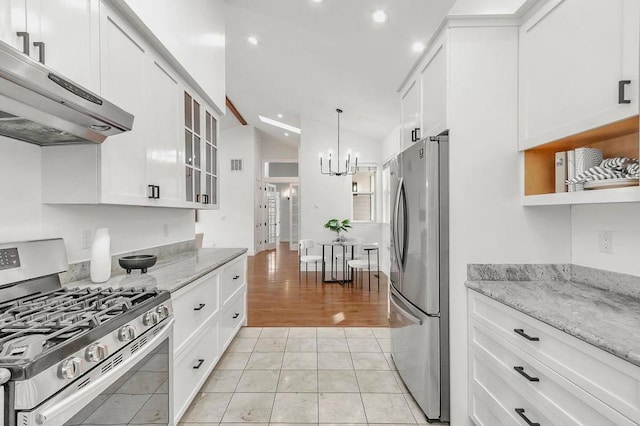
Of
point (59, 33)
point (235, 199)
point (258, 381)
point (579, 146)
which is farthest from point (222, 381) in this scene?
point (235, 199)

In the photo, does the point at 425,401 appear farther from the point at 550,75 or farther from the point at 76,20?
the point at 76,20


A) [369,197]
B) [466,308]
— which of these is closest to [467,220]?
[466,308]

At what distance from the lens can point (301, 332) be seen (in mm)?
3285

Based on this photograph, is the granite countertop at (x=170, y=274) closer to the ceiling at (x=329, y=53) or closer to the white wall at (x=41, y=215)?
the white wall at (x=41, y=215)

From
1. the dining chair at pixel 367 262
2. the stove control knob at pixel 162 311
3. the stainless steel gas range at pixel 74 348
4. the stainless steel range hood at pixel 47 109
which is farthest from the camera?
the dining chair at pixel 367 262

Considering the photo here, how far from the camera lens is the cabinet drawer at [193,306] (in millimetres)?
1726

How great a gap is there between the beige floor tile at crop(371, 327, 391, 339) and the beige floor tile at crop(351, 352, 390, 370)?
380 millimetres

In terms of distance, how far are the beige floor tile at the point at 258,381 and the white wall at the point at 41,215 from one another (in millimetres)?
1304

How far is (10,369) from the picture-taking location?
786mm

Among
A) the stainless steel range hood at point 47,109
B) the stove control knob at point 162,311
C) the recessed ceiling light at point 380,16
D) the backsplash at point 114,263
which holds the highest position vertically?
the recessed ceiling light at point 380,16

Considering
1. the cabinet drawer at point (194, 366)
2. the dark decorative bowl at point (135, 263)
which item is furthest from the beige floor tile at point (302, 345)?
the dark decorative bowl at point (135, 263)

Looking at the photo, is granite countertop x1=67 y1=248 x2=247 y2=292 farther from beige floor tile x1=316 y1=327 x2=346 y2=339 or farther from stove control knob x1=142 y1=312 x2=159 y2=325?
beige floor tile x1=316 y1=327 x2=346 y2=339

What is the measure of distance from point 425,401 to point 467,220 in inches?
45.1

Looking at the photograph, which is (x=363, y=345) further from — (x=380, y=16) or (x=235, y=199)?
(x=235, y=199)
